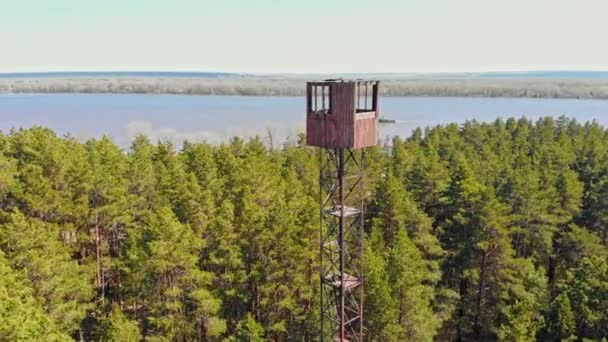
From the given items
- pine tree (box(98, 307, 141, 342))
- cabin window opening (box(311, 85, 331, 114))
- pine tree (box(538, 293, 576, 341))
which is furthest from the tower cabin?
pine tree (box(538, 293, 576, 341))

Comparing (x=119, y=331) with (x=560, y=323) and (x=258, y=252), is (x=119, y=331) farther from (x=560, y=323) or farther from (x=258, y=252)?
(x=560, y=323)

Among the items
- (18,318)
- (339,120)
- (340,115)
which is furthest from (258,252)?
(18,318)

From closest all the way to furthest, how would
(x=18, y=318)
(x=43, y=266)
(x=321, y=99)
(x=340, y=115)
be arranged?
(x=18, y=318)
(x=340, y=115)
(x=321, y=99)
(x=43, y=266)

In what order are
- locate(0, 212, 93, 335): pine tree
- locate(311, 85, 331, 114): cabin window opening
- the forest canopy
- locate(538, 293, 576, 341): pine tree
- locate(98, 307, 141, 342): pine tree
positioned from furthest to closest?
locate(538, 293, 576, 341): pine tree < the forest canopy < locate(0, 212, 93, 335): pine tree < locate(98, 307, 141, 342): pine tree < locate(311, 85, 331, 114): cabin window opening

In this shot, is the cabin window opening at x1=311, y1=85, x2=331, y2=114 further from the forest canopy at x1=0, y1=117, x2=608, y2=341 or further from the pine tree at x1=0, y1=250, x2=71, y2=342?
the pine tree at x1=0, y1=250, x2=71, y2=342

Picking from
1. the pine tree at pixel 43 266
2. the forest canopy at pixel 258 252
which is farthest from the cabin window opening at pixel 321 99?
the pine tree at pixel 43 266

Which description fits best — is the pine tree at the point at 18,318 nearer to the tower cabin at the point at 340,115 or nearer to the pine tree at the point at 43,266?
the pine tree at the point at 43,266

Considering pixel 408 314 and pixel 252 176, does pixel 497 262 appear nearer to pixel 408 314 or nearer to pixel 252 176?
pixel 408 314
